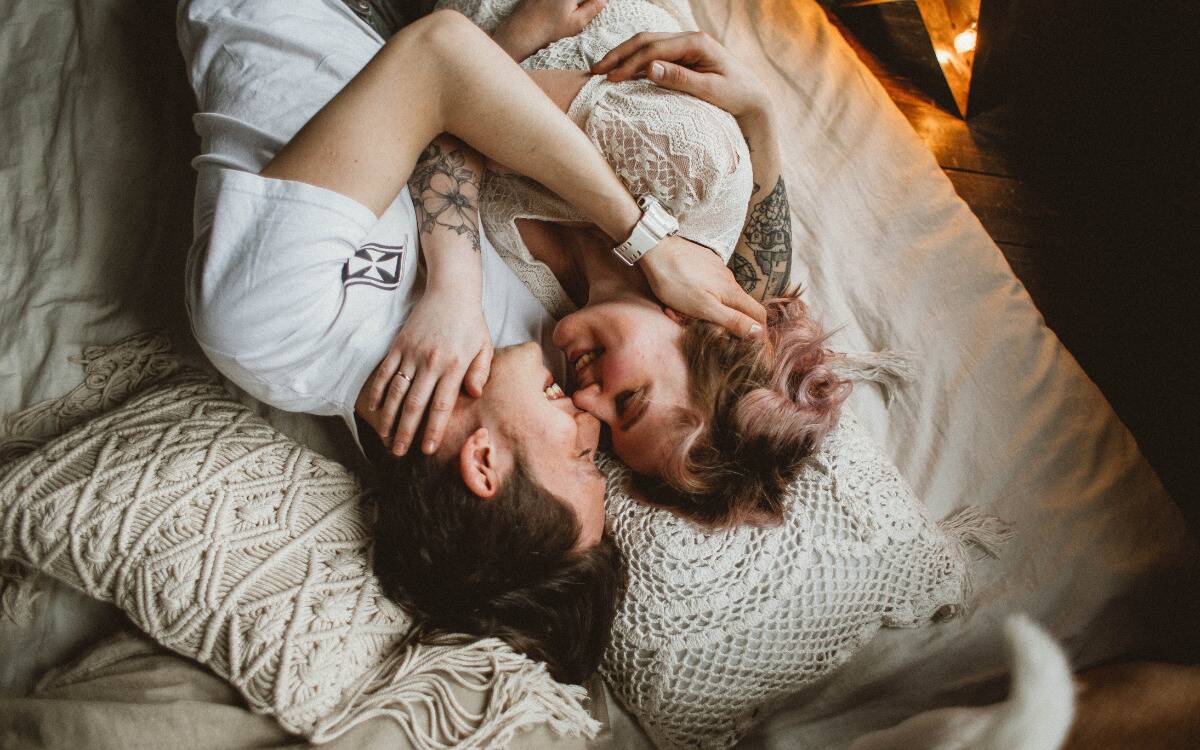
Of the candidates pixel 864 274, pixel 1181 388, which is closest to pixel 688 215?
pixel 864 274

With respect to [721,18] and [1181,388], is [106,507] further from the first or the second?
[1181,388]

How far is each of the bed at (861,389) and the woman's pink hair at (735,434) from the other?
0.90 feet

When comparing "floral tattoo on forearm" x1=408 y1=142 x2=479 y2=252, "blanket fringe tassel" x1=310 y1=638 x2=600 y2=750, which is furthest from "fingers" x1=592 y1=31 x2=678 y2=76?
"blanket fringe tassel" x1=310 y1=638 x2=600 y2=750

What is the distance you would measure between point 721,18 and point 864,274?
0.74m

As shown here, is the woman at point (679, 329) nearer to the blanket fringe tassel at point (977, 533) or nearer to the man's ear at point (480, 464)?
the man's ear at point (480, 464)

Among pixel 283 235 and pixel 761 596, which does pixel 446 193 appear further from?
pixel 761 596

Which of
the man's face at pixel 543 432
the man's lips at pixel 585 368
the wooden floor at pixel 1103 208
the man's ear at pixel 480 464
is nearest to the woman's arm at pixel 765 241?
the man's lips at pixel 585 368

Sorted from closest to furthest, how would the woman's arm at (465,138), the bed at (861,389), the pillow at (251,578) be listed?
the pillow at (251,578), the woman's arm at (465,138), the bed at (861,389)

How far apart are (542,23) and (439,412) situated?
0.74 metres

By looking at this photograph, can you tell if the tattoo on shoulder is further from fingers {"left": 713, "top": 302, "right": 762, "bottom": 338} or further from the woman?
fingers {"left": 713, "top": 302, "right": 762, "bottom": 338}

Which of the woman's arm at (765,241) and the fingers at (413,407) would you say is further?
the woman's arm at (765,241)

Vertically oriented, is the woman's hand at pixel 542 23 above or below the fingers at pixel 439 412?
above

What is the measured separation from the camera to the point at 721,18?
161 centimetres

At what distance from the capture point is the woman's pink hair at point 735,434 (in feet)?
3.23
